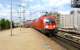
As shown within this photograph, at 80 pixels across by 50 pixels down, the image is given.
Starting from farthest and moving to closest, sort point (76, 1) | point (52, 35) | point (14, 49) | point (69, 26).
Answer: point (69, 26), point (76, 1), point (52, 35), point (14, 49)

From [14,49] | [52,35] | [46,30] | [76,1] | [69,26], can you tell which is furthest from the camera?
[69,26]

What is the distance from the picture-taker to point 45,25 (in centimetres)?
3469

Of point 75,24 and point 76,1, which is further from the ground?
point 76,1

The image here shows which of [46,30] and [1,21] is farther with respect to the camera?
[1,21]

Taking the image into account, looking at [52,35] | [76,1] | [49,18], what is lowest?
[52,35]

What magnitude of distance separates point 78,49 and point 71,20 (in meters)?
46.3

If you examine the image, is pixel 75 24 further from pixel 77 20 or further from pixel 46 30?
pixel 46 30

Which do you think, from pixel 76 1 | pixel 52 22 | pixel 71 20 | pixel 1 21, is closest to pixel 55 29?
pixel 52 22

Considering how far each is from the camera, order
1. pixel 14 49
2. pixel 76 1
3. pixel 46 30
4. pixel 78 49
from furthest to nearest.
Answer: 1. pixel 76 1
2. pixel 46 30
3. pixel 78 49
4. pixel 14 49

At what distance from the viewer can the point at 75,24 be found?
2485 inches

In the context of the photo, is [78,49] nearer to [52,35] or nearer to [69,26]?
[52,35]

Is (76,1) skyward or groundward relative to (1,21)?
skyward

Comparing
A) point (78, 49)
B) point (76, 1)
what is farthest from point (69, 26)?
point (78, 49)

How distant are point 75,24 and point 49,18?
28.9m
